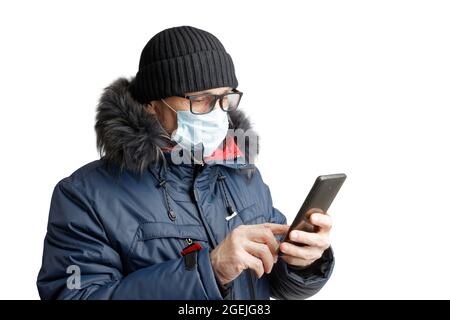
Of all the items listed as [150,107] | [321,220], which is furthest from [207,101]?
[321,220]

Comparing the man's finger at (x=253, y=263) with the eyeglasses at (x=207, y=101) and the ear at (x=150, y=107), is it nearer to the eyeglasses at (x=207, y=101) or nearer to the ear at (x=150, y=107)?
the eyeglasses at (x=207, y=101)

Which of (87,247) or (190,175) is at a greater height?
(190,175)

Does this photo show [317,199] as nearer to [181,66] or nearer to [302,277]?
[302,277]

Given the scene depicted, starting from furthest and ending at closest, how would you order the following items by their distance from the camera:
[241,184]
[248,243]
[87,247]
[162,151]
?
[241,184]
[162,151]
[87,247]
[248,243]

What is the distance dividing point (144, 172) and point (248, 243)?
475mm

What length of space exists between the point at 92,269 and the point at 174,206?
12.4 inches

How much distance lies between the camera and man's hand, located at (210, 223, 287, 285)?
1.49m

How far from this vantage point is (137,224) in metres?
1.71

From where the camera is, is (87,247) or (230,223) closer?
(87,247)

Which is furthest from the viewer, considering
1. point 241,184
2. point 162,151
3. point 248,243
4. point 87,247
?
point 241,184

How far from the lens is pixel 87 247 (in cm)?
165
